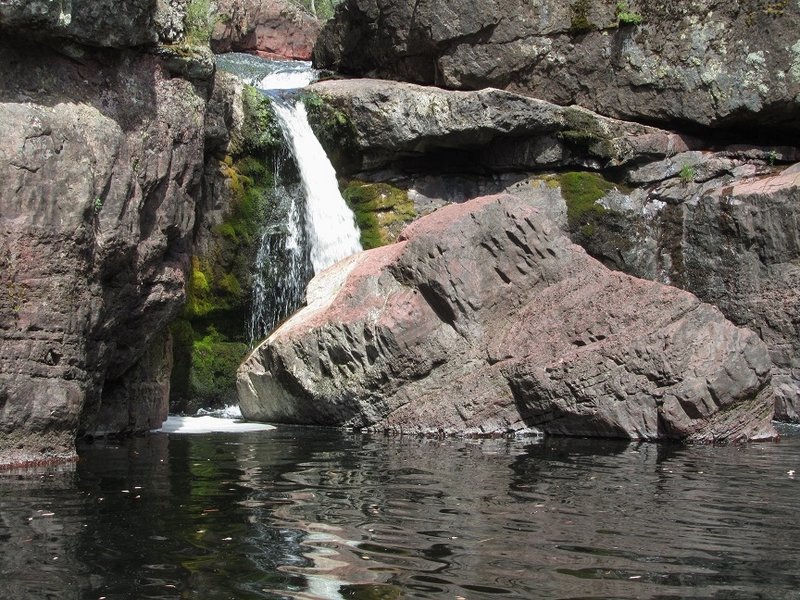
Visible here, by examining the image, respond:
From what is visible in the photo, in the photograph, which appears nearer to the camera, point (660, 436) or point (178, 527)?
point (178, 527)

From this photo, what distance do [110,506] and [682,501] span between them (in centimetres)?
426

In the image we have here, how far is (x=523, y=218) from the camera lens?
13.7 m

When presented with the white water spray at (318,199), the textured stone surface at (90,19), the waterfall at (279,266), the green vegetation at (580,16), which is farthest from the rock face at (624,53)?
the textured stone surface at (90,19)

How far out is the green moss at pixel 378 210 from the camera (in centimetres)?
1797

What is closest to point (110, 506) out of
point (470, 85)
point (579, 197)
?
point (579, 197)

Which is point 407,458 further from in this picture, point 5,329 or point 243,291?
point 243,291

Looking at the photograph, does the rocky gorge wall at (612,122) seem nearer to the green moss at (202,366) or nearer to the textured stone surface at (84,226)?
the green moss at (202,366)

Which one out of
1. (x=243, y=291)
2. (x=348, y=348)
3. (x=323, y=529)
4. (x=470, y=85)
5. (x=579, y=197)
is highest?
(x=470, y=85)

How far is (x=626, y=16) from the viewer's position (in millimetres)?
18969

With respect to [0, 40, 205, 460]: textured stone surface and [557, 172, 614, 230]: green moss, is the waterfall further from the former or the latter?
[557, 172, 614, 230]: green moss

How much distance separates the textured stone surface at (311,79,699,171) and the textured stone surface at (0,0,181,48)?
6848 mm

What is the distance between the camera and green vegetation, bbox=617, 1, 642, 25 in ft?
62.3

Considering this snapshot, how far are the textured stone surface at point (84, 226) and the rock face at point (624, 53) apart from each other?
8.21 meters

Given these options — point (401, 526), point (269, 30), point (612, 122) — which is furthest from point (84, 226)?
point (269, 30)
